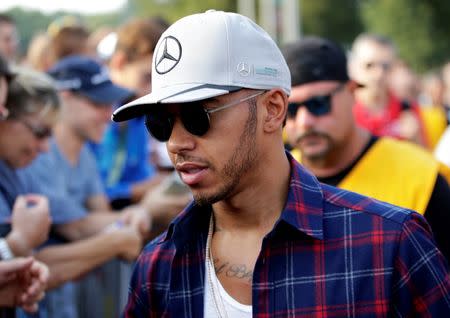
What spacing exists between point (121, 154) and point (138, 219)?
1.09 metres

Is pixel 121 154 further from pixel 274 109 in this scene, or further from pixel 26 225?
pixel 274 109

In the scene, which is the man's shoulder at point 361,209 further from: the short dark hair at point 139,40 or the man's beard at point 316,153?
the short dark hair at point 139,40

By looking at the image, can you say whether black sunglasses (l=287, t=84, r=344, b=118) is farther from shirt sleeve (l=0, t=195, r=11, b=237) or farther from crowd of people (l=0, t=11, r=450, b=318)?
shirt sleeve (l=0, t=195, r=11, b=237)

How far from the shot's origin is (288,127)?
15.4 ft

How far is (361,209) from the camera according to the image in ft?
9.18

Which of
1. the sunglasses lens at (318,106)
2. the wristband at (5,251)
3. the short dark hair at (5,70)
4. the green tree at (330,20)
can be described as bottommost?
the green tree at (330,20)

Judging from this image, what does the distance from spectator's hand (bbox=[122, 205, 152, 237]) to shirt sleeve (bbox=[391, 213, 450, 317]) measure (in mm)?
3384

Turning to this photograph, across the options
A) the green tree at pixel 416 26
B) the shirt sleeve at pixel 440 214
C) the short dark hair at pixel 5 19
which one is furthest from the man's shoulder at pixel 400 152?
the green tree at pixel 416 26

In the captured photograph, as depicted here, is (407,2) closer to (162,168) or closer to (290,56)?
(162,168)

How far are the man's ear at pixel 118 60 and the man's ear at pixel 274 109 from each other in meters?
4.38

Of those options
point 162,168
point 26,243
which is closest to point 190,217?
point 26,243

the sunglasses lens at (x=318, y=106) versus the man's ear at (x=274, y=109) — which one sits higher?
the man's ear at (x=274, y=109)

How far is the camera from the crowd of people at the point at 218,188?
2695mm

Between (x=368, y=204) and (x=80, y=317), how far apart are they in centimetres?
368
